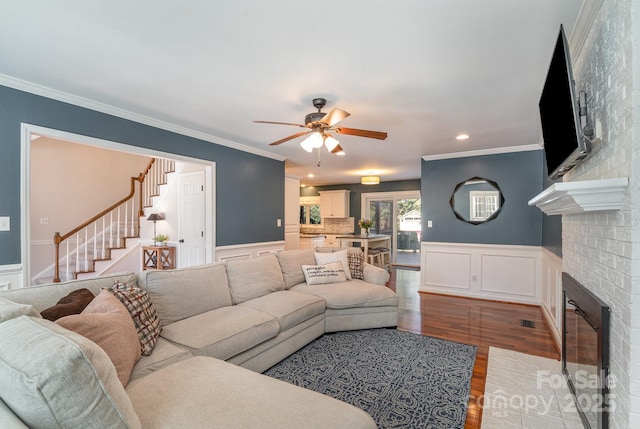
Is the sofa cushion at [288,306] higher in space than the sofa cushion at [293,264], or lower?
lower

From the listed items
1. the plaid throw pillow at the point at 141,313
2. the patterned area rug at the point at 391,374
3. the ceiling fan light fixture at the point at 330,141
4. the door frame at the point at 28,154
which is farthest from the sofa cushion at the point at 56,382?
the ceiling fan light fixture at the point at 330,141

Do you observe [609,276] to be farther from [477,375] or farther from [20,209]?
[20,209]

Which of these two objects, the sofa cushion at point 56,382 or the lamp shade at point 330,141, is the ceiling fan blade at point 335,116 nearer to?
the lamp shade at point 330,141

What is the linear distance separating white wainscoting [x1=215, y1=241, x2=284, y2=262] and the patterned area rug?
78.7 inches

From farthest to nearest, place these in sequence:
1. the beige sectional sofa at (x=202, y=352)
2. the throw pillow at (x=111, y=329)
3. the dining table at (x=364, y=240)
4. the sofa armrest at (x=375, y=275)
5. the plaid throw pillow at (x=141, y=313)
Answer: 1. the dining table at (x=364, y=240)
2. the sofa armrest at (x=375, y=275)
3. the plaid throw pillow at (x=141, y=313)
4. the throw pillow at (x=111, y=329)
5. the beige sectional sofa at (x=202, y=352)

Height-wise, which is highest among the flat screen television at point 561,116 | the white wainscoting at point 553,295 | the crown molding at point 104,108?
the crown molding at point 104,108

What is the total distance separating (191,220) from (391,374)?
3.61 meters

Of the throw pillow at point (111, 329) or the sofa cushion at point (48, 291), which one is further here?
the sofa cushion at point (48, 291)

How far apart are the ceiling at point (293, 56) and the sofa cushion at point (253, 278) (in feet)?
5.35

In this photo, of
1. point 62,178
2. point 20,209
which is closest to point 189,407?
point 20,209

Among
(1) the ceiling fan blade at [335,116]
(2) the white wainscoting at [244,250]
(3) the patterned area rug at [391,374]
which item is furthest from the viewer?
(2) the white wainscoting at [244,250]

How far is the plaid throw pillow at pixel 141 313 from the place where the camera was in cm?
188

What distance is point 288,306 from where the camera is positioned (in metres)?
2.91

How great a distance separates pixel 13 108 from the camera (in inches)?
102
